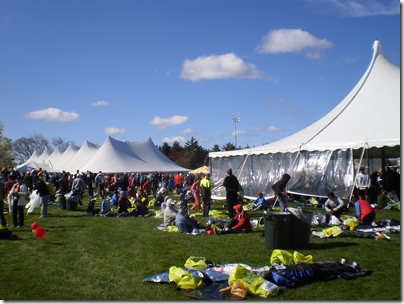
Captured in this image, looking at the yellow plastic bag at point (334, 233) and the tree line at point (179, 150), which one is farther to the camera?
the tree line at point (179, 150)

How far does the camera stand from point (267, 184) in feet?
49.4

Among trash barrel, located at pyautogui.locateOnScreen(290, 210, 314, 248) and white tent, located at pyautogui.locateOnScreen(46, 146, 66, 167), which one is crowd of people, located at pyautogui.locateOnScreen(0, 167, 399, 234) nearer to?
trash barrel, located at pyautogui.locateOnScreen(290, 210, 314, 248)

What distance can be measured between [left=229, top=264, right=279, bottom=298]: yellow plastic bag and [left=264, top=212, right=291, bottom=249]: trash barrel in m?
2.09

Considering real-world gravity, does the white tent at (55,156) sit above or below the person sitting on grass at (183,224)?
above

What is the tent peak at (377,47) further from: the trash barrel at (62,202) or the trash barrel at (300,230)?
the trash barrel at (62,202)

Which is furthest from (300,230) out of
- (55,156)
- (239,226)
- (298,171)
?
(55,156)

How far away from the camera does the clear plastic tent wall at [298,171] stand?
41.2 ft

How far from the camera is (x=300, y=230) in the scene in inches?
253

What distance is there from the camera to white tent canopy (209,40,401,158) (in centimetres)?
1212

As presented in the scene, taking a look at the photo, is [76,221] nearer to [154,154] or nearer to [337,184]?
[337,184]

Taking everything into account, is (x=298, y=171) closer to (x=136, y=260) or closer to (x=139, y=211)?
(x=139, y=211)

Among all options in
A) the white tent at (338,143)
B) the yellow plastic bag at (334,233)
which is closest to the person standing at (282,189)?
the yellow plastic bag at (334,233)

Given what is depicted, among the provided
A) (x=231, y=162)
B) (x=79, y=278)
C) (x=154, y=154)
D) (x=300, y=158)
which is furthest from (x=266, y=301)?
(x=154, y=154)

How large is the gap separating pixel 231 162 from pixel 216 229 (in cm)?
923
